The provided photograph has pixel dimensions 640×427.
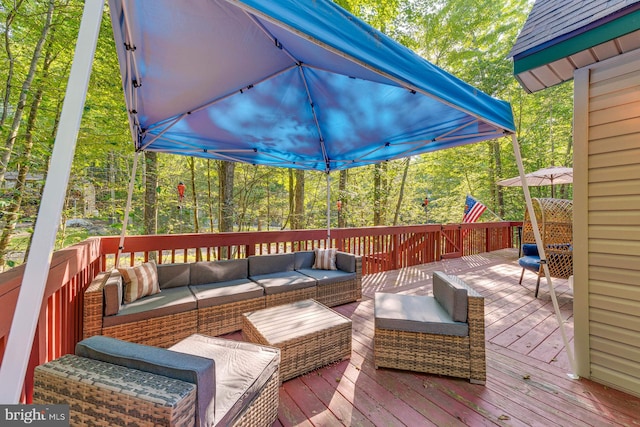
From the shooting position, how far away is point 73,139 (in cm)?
81

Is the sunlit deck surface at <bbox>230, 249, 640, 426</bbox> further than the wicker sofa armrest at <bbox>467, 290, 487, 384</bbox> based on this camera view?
No

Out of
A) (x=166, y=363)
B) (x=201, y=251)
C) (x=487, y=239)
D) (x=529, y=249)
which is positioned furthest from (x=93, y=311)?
(x=487, y=239)

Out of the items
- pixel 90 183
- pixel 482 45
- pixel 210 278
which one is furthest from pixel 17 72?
pixel 482 45

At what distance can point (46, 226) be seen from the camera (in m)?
0.75

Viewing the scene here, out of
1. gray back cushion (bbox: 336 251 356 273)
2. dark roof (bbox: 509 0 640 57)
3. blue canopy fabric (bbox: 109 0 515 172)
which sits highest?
dark roof (bbox: 509 0 640 57)

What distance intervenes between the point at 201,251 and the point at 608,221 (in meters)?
4.69

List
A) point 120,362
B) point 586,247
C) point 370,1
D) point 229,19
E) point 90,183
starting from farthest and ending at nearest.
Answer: point 370,1, point 90,183, point 586,247, point 229,19, point 120,362

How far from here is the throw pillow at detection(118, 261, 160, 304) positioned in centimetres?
255

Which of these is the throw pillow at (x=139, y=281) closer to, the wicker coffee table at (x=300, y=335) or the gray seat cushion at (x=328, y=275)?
the wicker coffee table at (x=300, y=335)

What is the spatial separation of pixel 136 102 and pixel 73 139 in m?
2.00

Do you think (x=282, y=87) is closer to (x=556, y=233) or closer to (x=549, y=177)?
(x=556, y=233)

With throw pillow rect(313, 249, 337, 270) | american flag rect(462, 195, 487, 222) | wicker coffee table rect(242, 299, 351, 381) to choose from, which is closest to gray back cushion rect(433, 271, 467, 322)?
wicker coffee table rect(242, 299, 351, 381)

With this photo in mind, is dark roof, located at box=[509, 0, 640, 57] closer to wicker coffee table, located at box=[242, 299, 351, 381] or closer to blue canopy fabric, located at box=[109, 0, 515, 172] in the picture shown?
blue canopy fabric, located at box=[109, 0, 515, 172]

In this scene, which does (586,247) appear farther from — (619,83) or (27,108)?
(27,108)
